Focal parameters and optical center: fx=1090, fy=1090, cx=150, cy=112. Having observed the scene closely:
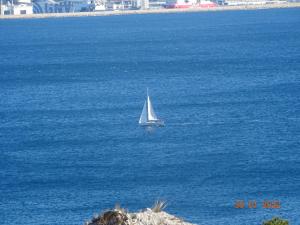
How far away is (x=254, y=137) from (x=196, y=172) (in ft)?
37.8

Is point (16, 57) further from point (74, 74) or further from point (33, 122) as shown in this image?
point (33, 122)

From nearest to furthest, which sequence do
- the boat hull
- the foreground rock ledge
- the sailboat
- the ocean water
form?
the foreground rock ledge
the ocean water
the boat hull
the sailboat

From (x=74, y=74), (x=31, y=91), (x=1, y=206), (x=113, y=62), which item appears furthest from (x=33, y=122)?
(x=113, y=62)

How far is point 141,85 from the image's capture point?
96125mm
